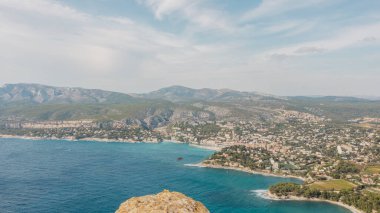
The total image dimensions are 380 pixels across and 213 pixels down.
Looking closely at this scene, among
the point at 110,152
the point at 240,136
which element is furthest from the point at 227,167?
the point at 240,136

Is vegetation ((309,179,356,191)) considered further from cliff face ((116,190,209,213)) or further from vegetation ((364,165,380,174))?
cliff face ((116,190,209,213))

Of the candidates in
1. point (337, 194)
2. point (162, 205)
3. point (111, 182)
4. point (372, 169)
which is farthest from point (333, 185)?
point (162, 205)

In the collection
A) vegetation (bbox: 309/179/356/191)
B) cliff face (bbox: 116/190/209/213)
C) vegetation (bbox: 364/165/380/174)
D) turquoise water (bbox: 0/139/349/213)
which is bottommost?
turquoise water (bbox: 0/139/349/213)

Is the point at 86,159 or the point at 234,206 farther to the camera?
the point at 86,159

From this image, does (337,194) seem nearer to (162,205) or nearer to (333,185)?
(333,185)

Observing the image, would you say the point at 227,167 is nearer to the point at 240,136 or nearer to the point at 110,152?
the point at 110,152

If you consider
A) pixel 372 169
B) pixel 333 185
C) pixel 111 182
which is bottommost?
pixel 111 182

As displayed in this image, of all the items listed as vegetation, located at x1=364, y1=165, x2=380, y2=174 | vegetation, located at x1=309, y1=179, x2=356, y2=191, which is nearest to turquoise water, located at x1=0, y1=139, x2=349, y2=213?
vegetation, located at x1=309, y1=179, x2=356, y2=191
